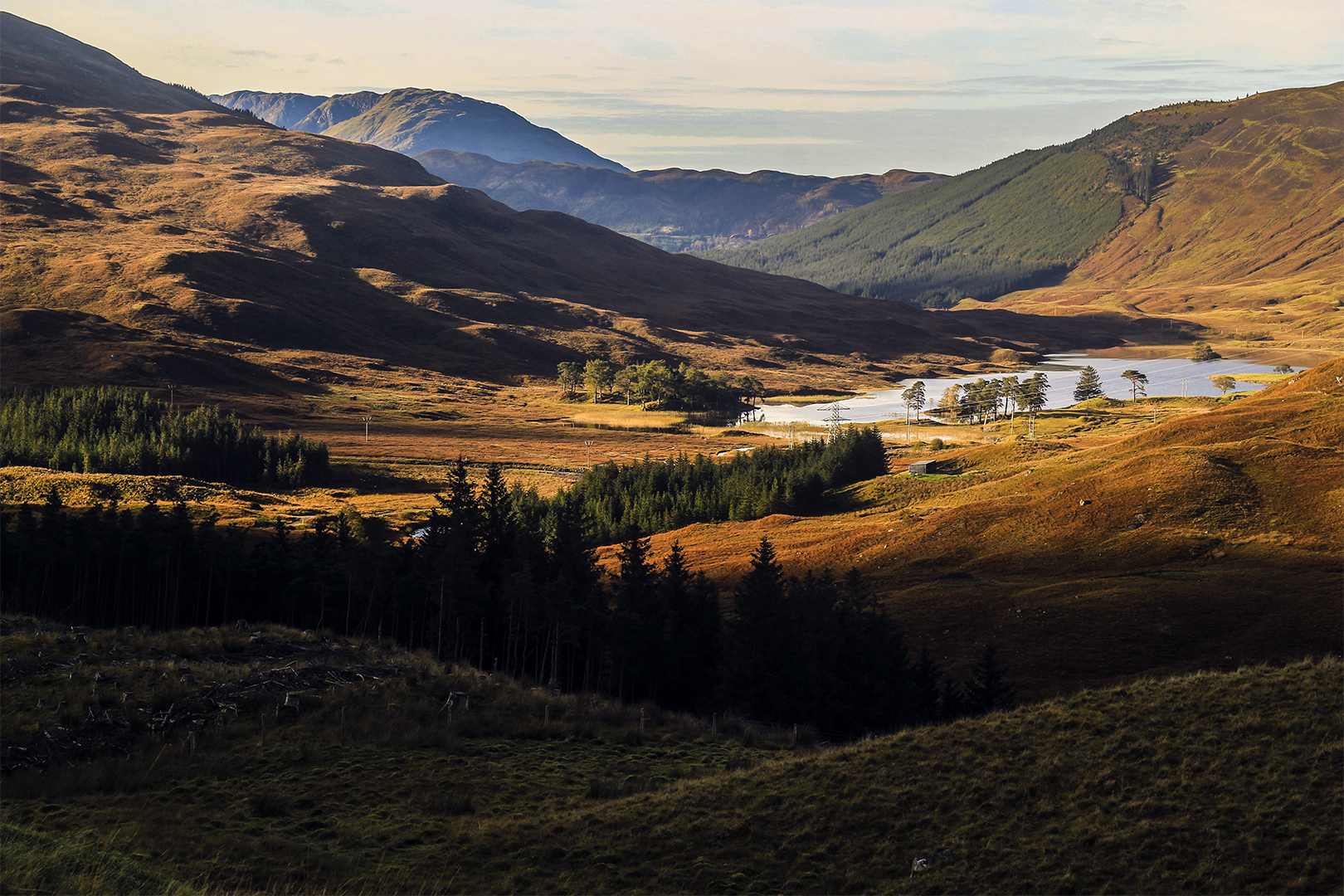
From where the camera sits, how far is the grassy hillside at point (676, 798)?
2312cm

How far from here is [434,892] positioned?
22.0 meters

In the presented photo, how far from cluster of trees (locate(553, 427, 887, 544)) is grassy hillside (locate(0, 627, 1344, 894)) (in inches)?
3176

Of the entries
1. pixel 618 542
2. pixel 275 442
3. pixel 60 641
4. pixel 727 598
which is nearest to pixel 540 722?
pixel 60 641

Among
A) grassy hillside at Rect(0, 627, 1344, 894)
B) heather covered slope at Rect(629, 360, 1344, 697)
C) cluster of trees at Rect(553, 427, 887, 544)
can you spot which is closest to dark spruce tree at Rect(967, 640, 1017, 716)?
heather covered slope at Rect(629, 360, 1344, 697)

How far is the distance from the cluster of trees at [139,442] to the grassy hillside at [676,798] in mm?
121913

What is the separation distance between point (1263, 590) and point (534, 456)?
14495 centimetres

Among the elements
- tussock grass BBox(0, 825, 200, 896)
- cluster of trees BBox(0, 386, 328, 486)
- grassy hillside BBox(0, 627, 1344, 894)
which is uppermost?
tussock grass BBox(0, 825, 200, 896)

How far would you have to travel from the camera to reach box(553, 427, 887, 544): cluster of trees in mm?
128250

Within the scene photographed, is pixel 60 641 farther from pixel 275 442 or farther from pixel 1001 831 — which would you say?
pixel 275 442

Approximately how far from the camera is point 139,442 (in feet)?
489

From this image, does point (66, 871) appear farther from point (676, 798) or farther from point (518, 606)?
point (518, 606)

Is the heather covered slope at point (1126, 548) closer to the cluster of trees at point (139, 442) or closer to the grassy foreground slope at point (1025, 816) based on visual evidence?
the grassy foreground slope at point (1025, 816)

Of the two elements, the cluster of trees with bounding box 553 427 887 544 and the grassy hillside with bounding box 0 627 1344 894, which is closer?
the grassy hillside with bounding box 0 627 1344 894

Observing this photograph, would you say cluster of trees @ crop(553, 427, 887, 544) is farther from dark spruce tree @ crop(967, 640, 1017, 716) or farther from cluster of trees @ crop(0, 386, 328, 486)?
dark spruce tree @ crop(967, 640, 1017, 716)
